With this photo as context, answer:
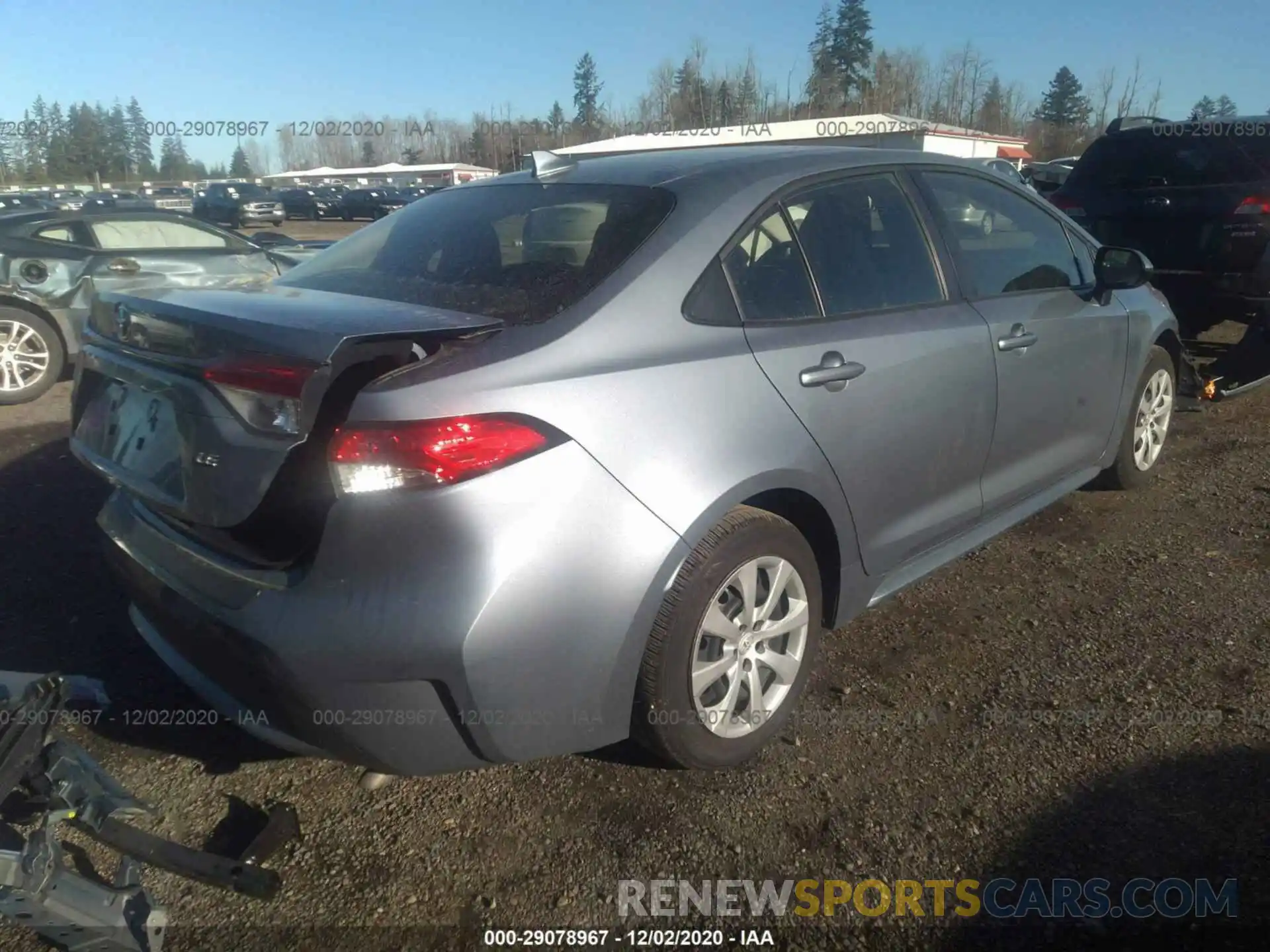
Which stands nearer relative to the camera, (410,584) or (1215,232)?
(410,584)

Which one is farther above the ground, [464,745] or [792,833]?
[464,745]

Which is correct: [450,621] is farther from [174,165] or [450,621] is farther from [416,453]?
[174,165]

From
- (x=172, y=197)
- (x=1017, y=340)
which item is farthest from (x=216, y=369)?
(x=172, y=197)

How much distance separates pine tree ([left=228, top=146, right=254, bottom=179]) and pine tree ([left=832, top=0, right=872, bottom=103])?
63012 mm

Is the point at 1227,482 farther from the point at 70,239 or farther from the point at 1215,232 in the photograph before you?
the point at 70,239

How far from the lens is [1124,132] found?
7359 millimetres

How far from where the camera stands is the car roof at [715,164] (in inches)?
109

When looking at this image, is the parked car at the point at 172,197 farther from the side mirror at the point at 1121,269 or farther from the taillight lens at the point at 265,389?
the taillight lens at the point at 265,389

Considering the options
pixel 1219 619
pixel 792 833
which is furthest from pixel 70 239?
pixel 1219 619

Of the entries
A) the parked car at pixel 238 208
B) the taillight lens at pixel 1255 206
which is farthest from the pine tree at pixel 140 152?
the taillight lens at pixel 1255 206

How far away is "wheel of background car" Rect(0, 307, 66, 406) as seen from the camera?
6.99 m

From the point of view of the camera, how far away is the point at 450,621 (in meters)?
1.95

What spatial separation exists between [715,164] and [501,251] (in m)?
0.71

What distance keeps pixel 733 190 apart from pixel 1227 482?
3586 mm
